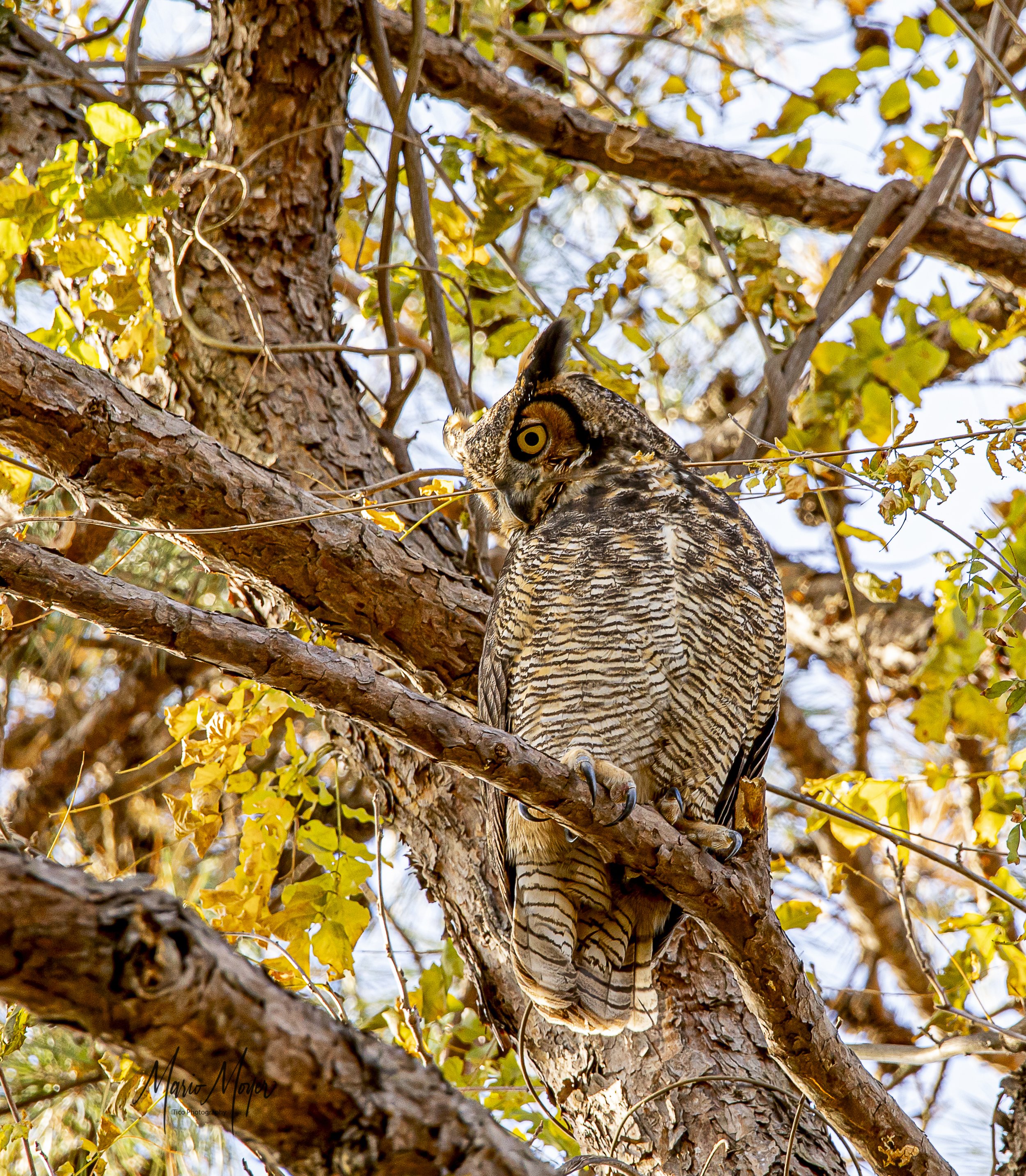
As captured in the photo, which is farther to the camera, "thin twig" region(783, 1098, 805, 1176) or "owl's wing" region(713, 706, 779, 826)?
"owl's wing" region(713, 706, 779, 826)

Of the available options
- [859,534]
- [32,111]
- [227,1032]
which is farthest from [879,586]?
[32,111]

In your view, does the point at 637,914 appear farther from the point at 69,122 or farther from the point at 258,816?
the point at 69,122

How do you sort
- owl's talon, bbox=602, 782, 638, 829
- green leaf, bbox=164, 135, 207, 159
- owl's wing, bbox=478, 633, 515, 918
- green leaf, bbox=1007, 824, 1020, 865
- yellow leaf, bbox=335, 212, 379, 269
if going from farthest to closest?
yellow leaf, bbox=335, 212, 379, 269 → green leaf, bbox=164, 135, 207, 159 → owl's wing, bbox=478, 633, 515, 918 → green leaf, bbox=1007, 824, 1020, 865 → owl's talon, bbox=602, 782, 638, 829

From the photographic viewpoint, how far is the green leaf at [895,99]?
314 centimetres

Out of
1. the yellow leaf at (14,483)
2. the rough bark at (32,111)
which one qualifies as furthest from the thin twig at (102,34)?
the yellow leaf at (14,483)

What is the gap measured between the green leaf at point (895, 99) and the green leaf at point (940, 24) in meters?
0.19

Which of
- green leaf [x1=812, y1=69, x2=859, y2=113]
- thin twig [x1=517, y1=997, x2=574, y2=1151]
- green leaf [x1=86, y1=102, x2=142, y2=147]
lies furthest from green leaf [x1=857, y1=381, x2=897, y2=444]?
green leaf [x1=86, y1=102, x2=142, y2=147]

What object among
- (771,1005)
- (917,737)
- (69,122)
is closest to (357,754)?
(771,1005)

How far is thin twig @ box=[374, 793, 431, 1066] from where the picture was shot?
2.19 meters

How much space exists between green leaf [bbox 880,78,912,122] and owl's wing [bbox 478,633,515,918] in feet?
6.92

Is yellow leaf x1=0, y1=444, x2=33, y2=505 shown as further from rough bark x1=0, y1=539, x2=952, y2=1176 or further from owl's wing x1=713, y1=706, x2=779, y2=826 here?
owl's wing x1=713, y1=706, x2=779, y2=826

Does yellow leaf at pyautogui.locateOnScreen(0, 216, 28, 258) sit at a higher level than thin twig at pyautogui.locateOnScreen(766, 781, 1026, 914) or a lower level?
higher

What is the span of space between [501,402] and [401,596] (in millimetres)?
551

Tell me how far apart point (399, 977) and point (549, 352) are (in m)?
1.47
